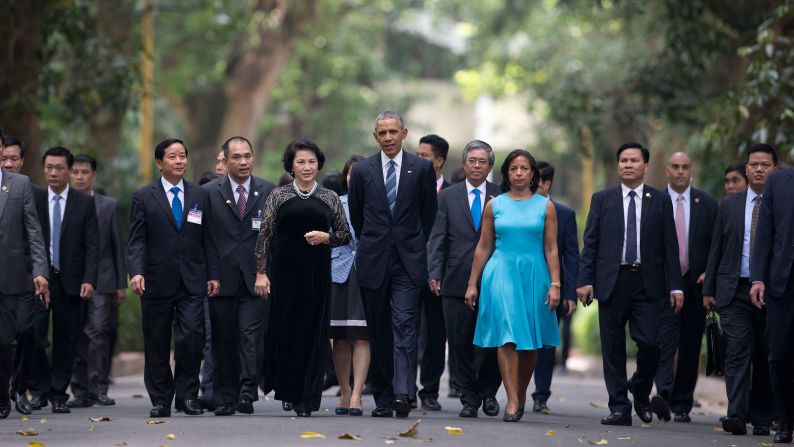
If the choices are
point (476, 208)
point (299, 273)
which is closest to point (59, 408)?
point (299, 273)

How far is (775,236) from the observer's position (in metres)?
12.0

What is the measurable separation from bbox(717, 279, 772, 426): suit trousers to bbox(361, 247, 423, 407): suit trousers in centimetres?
244

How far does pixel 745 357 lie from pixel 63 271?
Answer: 5.67 m

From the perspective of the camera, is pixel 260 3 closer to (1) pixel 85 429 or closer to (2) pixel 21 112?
(2) pixel 21 112

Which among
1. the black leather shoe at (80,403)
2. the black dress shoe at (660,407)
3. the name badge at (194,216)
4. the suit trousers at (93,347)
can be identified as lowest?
the black leather shoe at (80,403)

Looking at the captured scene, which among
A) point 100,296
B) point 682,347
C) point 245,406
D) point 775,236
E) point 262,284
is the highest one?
point 775,236

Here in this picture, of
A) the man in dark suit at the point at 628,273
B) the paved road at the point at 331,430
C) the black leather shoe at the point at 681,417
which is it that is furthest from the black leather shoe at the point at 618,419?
the black leather shoe at the point at 681,417

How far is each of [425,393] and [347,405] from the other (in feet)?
5.14

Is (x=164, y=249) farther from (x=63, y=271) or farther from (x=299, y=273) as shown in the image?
(x=63, y=271)

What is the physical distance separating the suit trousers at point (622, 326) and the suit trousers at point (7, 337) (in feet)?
15.0

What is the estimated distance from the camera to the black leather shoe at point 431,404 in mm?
14766

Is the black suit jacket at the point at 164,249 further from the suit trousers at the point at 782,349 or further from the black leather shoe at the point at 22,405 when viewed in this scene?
the suit trousers at the point at 782,349

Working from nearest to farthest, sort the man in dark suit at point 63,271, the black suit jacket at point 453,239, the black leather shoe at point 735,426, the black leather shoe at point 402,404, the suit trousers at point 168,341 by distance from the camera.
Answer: the black leather shoe at point 402,404, the black leather shoe at point 735,426, the suit trousers at point 168,341, the man in dark suit at point 63,271, the black suit jacket at point 453,239

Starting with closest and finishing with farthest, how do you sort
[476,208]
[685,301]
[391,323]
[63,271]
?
1. [391,323]
2. [63,271]
3. [476,208]
4. [685,301]
